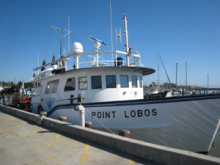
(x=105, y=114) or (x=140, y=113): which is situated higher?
(x=140, y=113)

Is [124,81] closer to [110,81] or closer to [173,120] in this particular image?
[110,81]

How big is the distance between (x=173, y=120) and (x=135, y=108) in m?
1.41

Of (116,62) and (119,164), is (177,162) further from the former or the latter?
(116,62)

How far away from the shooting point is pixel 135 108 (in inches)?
246

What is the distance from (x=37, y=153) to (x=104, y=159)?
5.90ft

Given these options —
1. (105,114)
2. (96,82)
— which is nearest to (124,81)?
(96,82)

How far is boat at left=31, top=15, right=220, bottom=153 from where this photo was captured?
18.7ft

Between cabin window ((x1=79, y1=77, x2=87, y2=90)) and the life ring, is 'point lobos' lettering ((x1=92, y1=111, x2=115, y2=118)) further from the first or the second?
the life ring

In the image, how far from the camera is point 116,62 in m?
7.85

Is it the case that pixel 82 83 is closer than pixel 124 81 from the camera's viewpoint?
No

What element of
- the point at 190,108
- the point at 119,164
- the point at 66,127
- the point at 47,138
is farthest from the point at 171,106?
the point at 47,138

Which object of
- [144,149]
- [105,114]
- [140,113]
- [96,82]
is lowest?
[144,149]

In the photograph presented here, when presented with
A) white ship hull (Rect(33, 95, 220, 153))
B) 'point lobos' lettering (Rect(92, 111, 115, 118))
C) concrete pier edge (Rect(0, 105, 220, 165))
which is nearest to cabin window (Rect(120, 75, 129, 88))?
white ship hull (Rect(33, 95, 220, 153))

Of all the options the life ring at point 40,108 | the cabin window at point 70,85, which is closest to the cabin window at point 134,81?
the cabin window at point 70,85
